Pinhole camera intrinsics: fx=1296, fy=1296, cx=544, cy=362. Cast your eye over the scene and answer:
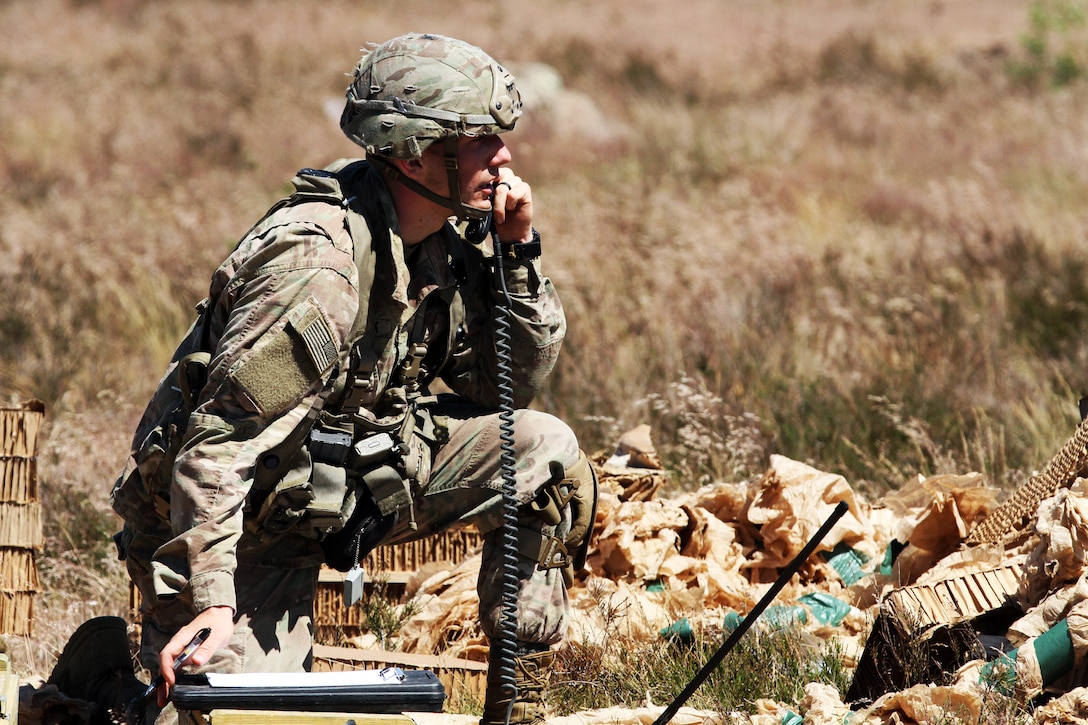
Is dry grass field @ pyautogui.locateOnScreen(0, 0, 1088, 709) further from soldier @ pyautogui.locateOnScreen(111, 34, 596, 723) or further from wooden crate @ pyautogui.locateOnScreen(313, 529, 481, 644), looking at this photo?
soldier @ pyautogui.locateOnScreen(111, 34, 596, 723)

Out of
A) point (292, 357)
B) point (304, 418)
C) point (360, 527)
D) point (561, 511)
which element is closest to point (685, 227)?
point (561, 511)

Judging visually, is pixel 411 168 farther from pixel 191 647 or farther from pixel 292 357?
pixel 191 647

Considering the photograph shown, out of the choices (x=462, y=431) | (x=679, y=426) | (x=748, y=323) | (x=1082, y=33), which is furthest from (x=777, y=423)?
(x=1082, y=33)

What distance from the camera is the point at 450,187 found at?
3650 millimetres

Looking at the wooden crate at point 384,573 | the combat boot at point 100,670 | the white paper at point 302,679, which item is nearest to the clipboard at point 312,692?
the white paper at point 302,679

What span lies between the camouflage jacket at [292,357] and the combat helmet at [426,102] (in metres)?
0.15

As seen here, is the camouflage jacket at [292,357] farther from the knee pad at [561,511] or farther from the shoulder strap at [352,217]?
the knee pad at [561,511]

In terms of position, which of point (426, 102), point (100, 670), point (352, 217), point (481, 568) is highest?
point (426, 102)

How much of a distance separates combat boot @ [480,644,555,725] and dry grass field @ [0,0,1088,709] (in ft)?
6.13

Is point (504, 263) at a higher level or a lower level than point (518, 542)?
higher

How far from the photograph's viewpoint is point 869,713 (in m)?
3.53

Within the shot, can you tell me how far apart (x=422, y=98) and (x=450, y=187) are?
0.26 metres

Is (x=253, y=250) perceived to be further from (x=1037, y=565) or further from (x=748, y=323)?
(x=748, y=323)

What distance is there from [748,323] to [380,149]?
4734 millimetres
